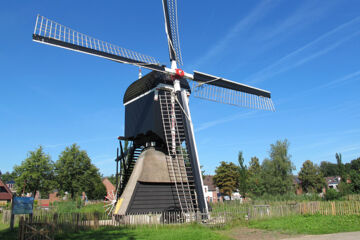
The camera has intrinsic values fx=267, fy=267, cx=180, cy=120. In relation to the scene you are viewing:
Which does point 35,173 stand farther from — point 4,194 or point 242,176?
point 242,176

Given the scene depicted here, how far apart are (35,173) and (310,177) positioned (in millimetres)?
47878

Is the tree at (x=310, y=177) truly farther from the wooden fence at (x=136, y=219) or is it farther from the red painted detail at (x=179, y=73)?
the red painted detail at (x=179, y=73)

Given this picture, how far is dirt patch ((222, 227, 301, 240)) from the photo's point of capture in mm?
10570

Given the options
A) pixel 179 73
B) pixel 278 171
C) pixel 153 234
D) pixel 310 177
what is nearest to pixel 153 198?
pixel 153 234

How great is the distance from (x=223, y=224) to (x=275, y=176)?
29.0 m

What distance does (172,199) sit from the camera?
1474 centimetres

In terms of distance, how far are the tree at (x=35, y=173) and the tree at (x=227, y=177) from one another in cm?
2706

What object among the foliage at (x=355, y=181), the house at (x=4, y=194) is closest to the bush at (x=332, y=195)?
the foliage at (x=355, y=181)

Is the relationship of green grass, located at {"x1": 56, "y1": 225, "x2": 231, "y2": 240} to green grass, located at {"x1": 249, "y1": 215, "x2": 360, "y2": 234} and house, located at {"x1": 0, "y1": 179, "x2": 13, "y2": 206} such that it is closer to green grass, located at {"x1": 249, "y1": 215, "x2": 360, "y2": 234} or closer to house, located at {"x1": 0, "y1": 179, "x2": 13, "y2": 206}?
green grass, located at {"x1": 249, "y1": 215, "x2": 360, "y2": 234}

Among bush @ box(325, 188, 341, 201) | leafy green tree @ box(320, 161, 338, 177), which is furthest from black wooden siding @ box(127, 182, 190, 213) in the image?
leafy green tree @ box(320, 161, 338, 177)

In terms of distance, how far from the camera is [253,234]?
1137 centimetres

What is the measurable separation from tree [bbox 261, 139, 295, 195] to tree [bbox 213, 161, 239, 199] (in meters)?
7.35

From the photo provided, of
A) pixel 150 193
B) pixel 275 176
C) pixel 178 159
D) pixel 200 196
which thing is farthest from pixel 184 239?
pixel 275 176

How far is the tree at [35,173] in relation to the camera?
102 feet
